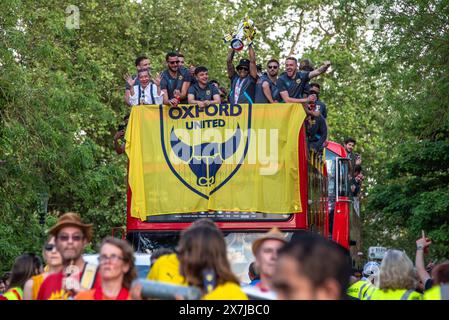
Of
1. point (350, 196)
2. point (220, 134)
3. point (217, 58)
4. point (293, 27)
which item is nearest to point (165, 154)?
point (220, 134)

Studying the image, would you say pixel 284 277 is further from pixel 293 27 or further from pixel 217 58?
pixel 293 27

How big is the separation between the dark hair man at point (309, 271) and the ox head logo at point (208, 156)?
10.4 meters

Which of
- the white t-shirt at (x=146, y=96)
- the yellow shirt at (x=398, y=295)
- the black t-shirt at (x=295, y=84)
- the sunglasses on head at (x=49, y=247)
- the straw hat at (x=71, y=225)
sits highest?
the black t-shirt at (x=295, y=84)

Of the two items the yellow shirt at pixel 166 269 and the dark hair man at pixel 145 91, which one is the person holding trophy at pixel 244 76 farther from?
the yellow shirt at pixel 166 269

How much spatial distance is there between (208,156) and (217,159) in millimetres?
133

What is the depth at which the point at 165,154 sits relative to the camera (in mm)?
16266

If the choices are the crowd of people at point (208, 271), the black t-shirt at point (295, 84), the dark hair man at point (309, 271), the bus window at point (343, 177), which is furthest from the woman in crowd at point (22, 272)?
the bus window at point (343, 177)

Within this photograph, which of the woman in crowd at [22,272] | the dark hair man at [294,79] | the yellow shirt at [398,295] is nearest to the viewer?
the yellow shirt at [398,295]

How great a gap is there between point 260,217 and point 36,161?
849 centimetres

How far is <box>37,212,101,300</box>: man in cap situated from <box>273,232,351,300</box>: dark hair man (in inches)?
102

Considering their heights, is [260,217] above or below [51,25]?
below

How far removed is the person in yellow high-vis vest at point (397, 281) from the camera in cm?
857

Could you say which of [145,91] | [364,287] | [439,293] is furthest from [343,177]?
[439,293]
